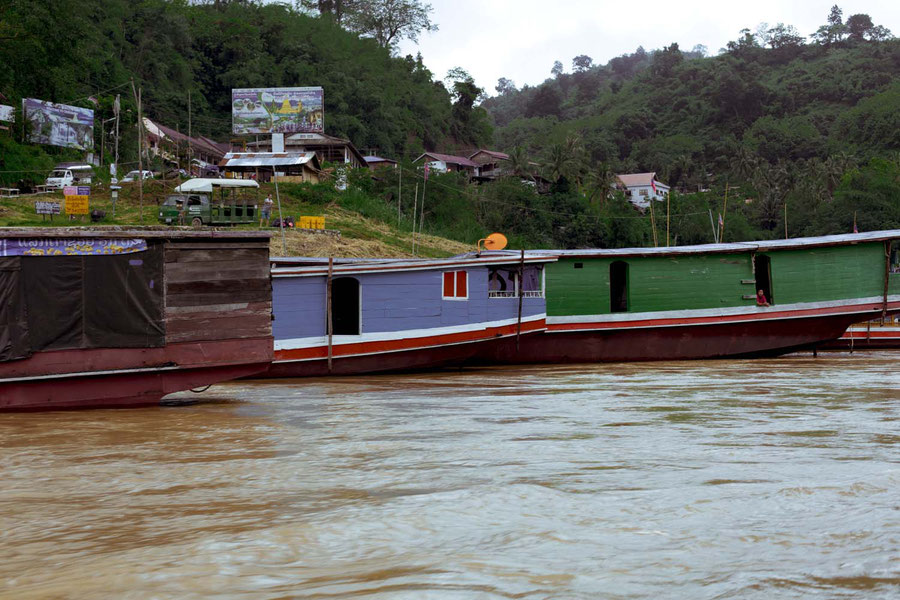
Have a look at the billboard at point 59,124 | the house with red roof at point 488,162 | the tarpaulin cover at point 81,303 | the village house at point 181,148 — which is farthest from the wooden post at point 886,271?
the house with red roof at point 488,162

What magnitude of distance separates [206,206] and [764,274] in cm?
1876

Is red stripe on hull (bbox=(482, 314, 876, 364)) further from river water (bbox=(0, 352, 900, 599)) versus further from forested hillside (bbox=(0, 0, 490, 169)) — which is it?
forested hillside (bbox=(0, 0, 490, 169))

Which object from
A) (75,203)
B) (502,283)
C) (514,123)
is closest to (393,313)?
(502,283)

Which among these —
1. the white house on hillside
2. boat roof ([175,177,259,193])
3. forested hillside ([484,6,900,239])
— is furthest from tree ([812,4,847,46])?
boat roof ([175,177,259,193])

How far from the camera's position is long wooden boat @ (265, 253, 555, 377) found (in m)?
13.1

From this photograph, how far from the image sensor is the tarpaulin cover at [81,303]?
842 cm

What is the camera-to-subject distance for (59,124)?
4103 centimetres

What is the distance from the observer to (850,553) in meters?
2.97

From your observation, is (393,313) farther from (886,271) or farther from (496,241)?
(886,271)

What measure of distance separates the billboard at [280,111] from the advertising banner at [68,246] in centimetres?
4023

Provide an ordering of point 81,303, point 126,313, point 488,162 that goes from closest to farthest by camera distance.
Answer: point 81,303, point 126,313, point 488,162

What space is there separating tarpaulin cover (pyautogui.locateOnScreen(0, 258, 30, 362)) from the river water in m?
1.05

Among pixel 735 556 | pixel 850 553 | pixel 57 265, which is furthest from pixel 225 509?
pixel 57 265

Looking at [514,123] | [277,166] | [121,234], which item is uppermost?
[514,123]
